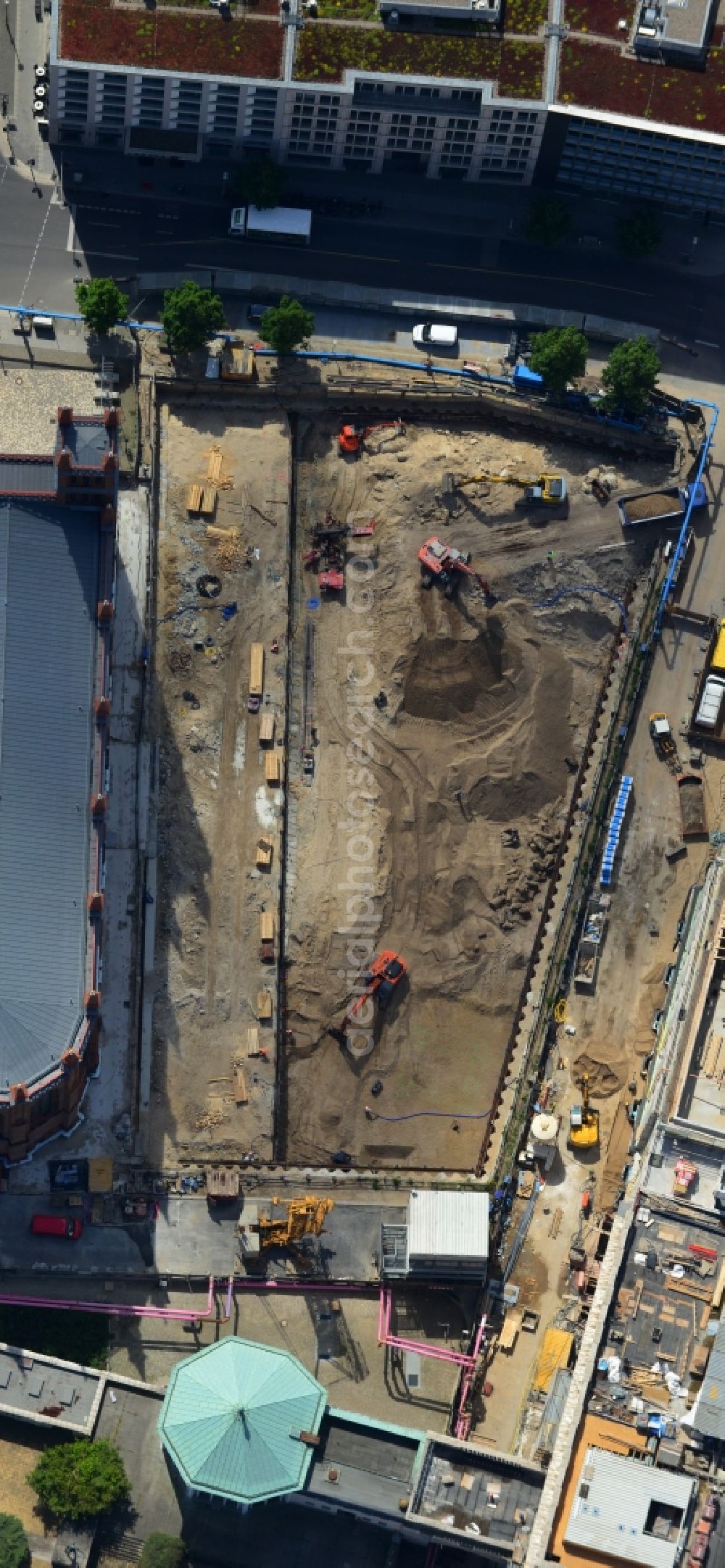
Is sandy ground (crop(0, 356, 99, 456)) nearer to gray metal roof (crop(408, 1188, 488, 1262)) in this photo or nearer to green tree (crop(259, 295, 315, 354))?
green tree (crop(259, 295, 315, 354))

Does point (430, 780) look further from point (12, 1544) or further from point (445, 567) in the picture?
point (12, 1544)

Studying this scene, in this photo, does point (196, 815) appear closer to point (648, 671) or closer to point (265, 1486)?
point (648, 671)

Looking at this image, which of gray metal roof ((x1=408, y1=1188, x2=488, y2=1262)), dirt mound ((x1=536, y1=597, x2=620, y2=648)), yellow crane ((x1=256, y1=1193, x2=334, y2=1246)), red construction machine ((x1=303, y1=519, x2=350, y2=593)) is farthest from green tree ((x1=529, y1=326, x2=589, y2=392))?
yellow crane ((x1=256, y1=1193, x2=334, y2=1246))

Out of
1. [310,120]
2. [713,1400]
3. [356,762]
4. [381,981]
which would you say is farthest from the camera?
[356,762]

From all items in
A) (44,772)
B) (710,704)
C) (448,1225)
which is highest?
(710,704)

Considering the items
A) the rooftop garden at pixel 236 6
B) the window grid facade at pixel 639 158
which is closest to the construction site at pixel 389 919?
the window grid facade at pixel 639 158

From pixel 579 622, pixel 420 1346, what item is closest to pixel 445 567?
pixel 579 622

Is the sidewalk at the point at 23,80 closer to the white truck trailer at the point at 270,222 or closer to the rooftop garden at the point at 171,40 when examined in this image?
the rooftop garden at the point at 171,40
